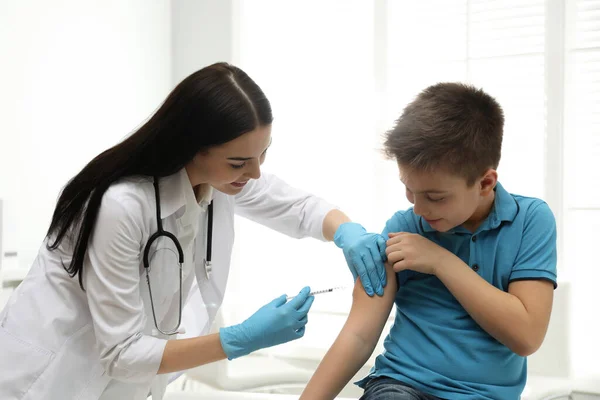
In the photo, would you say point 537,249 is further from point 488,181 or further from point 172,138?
point 172,138

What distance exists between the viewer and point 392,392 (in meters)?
1.14

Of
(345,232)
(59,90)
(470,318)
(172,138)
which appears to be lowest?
(470,318)

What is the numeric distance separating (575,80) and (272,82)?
165cm

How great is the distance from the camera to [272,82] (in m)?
3.58

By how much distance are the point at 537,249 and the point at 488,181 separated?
17 centimetres

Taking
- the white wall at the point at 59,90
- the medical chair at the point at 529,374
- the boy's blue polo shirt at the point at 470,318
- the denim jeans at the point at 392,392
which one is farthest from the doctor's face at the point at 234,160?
the white wall at the point at 59,90

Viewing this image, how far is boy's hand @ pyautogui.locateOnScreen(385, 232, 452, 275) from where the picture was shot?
120 cm

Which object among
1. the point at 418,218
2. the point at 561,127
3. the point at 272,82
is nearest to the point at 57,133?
the point at 272,82

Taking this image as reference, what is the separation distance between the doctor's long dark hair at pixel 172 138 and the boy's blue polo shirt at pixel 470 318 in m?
0.50

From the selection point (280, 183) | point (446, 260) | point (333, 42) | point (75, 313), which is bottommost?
point (75, 313)

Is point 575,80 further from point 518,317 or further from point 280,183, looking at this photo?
point 518,317

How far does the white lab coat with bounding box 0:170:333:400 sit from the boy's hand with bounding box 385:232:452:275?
0.52 meters

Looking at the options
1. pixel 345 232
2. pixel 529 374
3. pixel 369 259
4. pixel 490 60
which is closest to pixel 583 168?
pixel 490 60

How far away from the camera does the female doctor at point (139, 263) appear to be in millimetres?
1295
